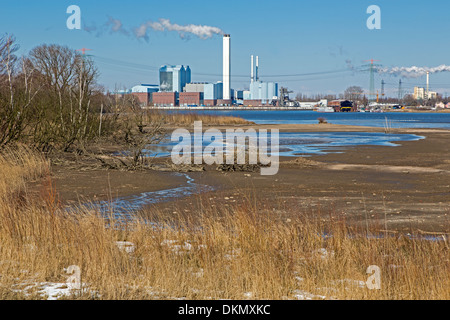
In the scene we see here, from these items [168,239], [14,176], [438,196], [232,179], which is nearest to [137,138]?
[232,179]

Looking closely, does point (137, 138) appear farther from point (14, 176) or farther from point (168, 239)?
point (168, 239)

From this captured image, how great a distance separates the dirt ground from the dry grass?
1.56 meters

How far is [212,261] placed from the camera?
343 inches

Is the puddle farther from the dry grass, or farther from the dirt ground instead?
the dry grass

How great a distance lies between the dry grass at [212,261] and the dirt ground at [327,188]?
5.13 feet

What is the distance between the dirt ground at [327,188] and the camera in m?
13.6

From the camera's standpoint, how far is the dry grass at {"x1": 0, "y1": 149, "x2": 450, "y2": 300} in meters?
7.47

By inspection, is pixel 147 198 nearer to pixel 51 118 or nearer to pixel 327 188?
pixel 327 188

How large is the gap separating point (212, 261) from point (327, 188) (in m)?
10.2

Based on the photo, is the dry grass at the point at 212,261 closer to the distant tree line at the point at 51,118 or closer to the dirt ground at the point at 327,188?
the dirt ground at the point at 327,188

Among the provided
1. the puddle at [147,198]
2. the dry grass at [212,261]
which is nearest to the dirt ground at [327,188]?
the puddle at [147,198]

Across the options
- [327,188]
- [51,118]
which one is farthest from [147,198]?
[51,118]

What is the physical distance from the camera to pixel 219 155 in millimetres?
28266
